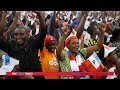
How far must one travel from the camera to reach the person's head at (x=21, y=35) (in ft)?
24.9

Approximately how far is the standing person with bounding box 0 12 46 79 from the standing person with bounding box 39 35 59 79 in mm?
83

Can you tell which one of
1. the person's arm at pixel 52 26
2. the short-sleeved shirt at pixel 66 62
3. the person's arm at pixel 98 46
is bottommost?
the short-sleeved shirt at pixel 66 62

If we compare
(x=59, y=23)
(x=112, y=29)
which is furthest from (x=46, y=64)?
(x=112, y=29)

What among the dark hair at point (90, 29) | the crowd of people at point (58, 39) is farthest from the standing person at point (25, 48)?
the dark hair at point (90, 29)

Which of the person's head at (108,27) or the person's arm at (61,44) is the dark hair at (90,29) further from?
the person's arm at (61,44)

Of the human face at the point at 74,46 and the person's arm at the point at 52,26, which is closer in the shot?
the person's arm at the point at 52,26

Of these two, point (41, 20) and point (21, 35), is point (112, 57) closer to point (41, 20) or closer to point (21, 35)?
point (41, 20)

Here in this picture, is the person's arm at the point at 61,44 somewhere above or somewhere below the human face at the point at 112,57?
above

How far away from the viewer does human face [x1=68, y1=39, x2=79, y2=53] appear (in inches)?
303

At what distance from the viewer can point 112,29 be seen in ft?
25.1

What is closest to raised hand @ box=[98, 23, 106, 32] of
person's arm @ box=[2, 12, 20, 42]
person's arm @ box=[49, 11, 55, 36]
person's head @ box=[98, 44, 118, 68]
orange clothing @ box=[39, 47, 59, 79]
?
person's head @ box=[98, 44, 118, 68]

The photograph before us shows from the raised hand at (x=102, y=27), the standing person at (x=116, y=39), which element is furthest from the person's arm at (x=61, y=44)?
the standing person at (x=116, y=39)

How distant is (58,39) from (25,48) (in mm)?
574
